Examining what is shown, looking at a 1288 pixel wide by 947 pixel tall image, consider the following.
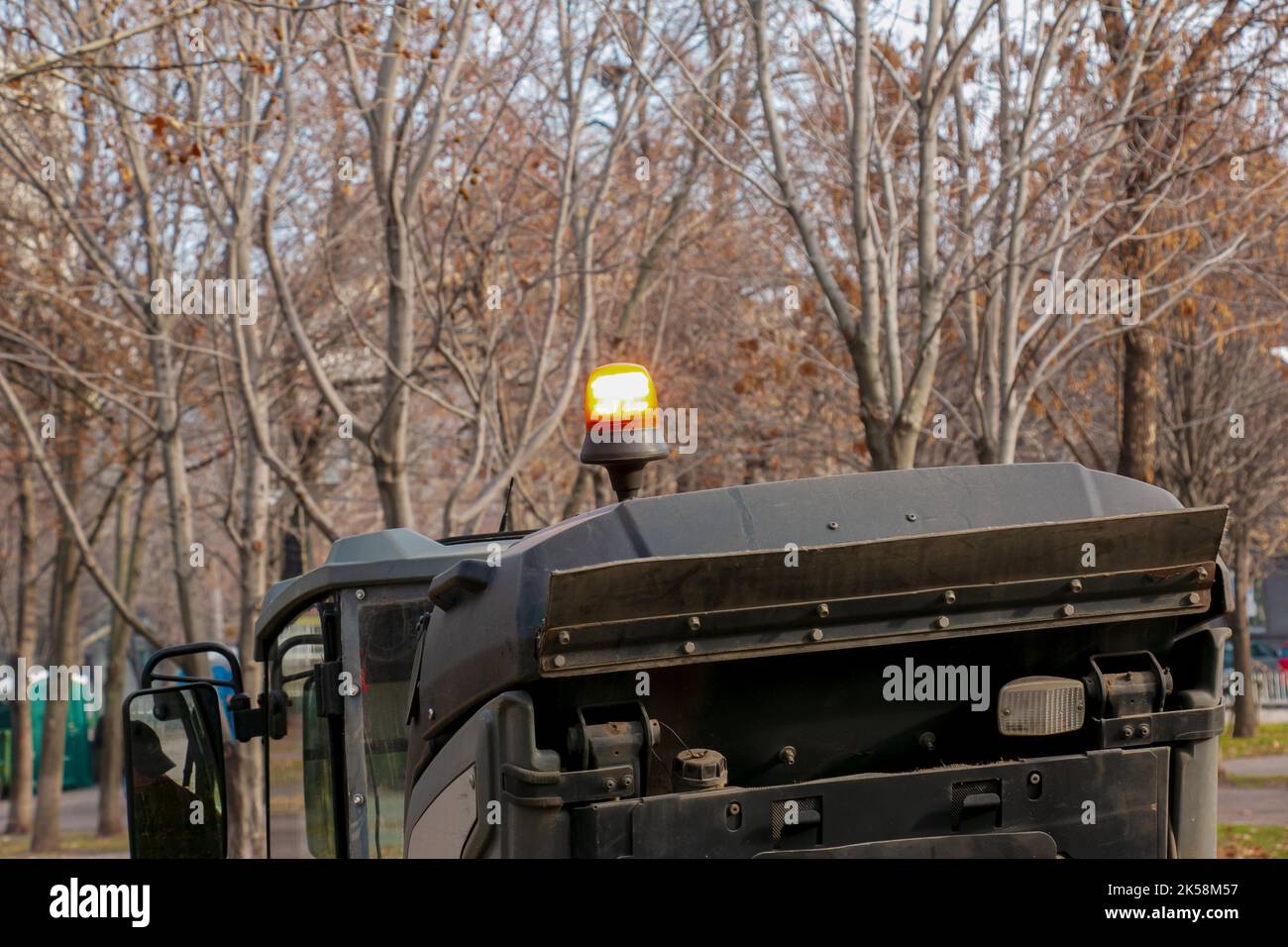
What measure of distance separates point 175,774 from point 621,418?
5.49 feet

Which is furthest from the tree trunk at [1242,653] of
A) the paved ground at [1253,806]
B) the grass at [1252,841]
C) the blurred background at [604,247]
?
the grass at [1252,841]

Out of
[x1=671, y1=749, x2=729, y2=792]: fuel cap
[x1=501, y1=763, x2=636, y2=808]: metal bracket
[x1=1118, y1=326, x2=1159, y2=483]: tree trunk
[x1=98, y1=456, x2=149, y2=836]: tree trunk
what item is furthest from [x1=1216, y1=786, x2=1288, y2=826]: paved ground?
[x1=98, y1=456, x2=149, y2=836]: tree trunk

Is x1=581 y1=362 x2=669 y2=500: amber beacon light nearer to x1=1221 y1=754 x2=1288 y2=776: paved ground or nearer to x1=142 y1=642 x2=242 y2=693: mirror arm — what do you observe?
x1=142 y1=642 x2=242 y2=693: mirror arm

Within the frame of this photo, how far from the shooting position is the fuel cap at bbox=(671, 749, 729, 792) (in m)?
2.68

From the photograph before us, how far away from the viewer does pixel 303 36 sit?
35.2 ft

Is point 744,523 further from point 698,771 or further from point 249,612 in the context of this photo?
point 249,612

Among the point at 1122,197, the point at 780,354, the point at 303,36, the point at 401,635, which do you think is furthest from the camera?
the point at 780,354

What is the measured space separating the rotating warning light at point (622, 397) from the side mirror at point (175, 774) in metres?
1.27

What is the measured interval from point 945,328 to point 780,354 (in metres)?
1.71

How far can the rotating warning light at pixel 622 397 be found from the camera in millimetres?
3299

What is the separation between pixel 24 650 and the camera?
837 inches

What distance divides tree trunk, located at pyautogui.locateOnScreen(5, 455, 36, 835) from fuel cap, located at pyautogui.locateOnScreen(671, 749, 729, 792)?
19153mm
